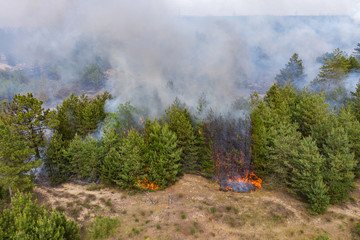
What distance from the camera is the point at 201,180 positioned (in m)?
30.1

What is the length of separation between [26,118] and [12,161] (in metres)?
6.98

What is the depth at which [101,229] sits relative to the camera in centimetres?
1934

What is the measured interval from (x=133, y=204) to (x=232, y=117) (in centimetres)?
1809

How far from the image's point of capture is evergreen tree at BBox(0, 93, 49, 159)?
82.9 ft

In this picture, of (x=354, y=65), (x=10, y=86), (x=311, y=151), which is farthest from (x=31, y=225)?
(x=10, y=86)

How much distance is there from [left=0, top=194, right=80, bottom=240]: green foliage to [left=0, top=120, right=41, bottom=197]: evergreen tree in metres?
4.27

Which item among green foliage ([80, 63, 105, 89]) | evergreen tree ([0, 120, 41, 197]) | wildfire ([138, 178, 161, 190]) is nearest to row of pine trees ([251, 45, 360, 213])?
wildfire ([138, 178, 161, 190])

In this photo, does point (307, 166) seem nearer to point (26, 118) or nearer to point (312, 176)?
point (312, 176)

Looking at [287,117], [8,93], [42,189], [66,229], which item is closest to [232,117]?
[287,117]

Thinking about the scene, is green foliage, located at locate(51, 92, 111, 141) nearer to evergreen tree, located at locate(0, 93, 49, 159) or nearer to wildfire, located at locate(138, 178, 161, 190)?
evergreen tree, located at locate(0, 93, 49, 159)

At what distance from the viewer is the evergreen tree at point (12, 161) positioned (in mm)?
19953

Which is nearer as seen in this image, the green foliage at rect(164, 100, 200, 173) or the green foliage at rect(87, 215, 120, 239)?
the green foliage at rect(87, 215, 120, 239)

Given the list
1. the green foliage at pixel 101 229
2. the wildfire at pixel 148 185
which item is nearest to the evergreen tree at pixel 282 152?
the wildfire at pixel 148 185

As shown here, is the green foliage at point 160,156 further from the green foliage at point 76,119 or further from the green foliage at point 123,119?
the green foliage at point 76,119
